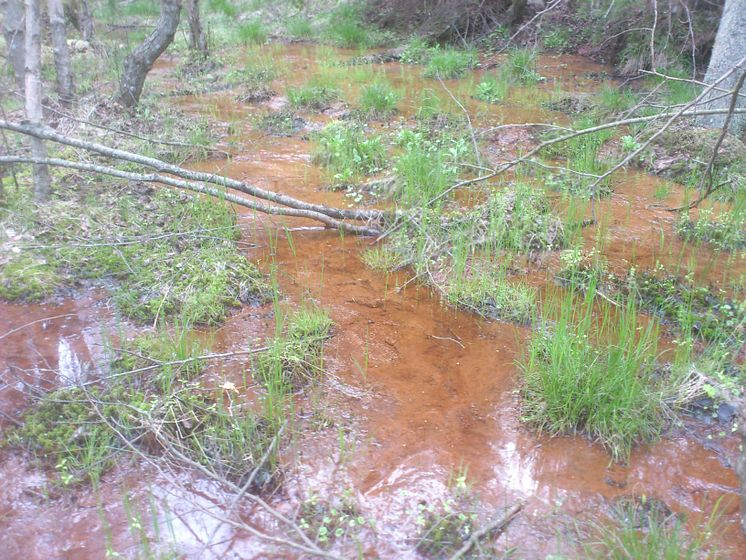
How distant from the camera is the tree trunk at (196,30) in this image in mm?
11125

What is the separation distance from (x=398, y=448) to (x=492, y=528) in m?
0.65

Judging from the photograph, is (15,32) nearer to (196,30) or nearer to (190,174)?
(190,174)

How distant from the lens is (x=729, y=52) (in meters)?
6.57

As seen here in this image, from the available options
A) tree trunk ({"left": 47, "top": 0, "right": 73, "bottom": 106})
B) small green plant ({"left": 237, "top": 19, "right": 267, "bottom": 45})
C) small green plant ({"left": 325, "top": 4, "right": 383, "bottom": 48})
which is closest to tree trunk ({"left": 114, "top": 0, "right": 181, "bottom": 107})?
tree trunk ({"left": 47, "top": 0, "right": 73, "bottom": 106})

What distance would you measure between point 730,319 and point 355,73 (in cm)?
738

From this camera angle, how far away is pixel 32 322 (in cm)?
389

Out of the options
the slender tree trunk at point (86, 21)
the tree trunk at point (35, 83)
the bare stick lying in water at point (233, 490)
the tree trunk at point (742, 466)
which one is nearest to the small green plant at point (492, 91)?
the tree trunk at point (35, 83)

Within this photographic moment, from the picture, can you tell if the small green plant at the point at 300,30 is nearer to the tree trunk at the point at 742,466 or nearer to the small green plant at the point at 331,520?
the small green plant at the point at 331,520

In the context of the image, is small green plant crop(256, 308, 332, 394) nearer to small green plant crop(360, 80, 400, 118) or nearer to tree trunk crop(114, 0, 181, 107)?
small green plant crop(360, 80, 400, 118)

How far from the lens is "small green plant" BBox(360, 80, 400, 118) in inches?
311

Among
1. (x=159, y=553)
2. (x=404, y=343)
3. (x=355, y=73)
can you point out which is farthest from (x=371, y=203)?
(x=355, y=73)

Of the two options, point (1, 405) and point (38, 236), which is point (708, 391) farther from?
point (38, 236)

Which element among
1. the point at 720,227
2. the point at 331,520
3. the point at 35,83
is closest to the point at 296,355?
the point at 331,520

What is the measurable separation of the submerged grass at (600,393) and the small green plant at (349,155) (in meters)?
3.49
